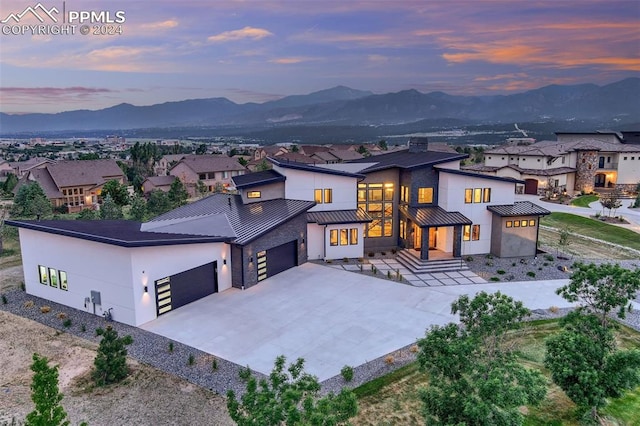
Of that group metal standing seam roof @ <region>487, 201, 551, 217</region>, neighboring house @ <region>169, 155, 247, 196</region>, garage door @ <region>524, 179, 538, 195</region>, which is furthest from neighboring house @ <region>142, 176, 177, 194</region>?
garage door @ <region>524, 179, 538, 195</region>

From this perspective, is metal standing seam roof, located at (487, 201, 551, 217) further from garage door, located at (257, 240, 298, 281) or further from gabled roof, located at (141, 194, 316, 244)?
garage door, located at (257, 240, 298, 281)

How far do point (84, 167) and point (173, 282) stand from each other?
47961 millimetres

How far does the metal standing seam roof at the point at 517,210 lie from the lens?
27583 mm

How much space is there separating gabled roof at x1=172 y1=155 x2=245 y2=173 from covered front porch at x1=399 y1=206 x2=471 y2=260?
4692 centimetres

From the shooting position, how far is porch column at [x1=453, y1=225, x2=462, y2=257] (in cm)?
2722

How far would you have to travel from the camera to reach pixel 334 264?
27141 mm

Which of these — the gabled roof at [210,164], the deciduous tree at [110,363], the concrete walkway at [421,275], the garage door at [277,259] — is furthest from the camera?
the gabled roof at [210,164]

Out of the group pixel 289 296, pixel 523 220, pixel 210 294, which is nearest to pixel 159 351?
pixel 210 294

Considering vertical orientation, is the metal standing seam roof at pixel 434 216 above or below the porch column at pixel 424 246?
above

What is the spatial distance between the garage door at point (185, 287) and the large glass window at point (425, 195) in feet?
48.7

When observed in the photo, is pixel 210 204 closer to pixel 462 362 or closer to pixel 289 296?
pixel 289 296

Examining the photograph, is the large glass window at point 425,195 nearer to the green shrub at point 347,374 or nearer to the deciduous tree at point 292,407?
the green shrub at point 347,374

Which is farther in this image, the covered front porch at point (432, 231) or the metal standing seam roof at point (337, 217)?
the metal standing seam roof at point (337, 217)

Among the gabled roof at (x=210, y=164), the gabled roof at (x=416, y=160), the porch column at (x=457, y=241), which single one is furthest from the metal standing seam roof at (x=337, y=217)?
the gabled roof at (x=210, y=164)
